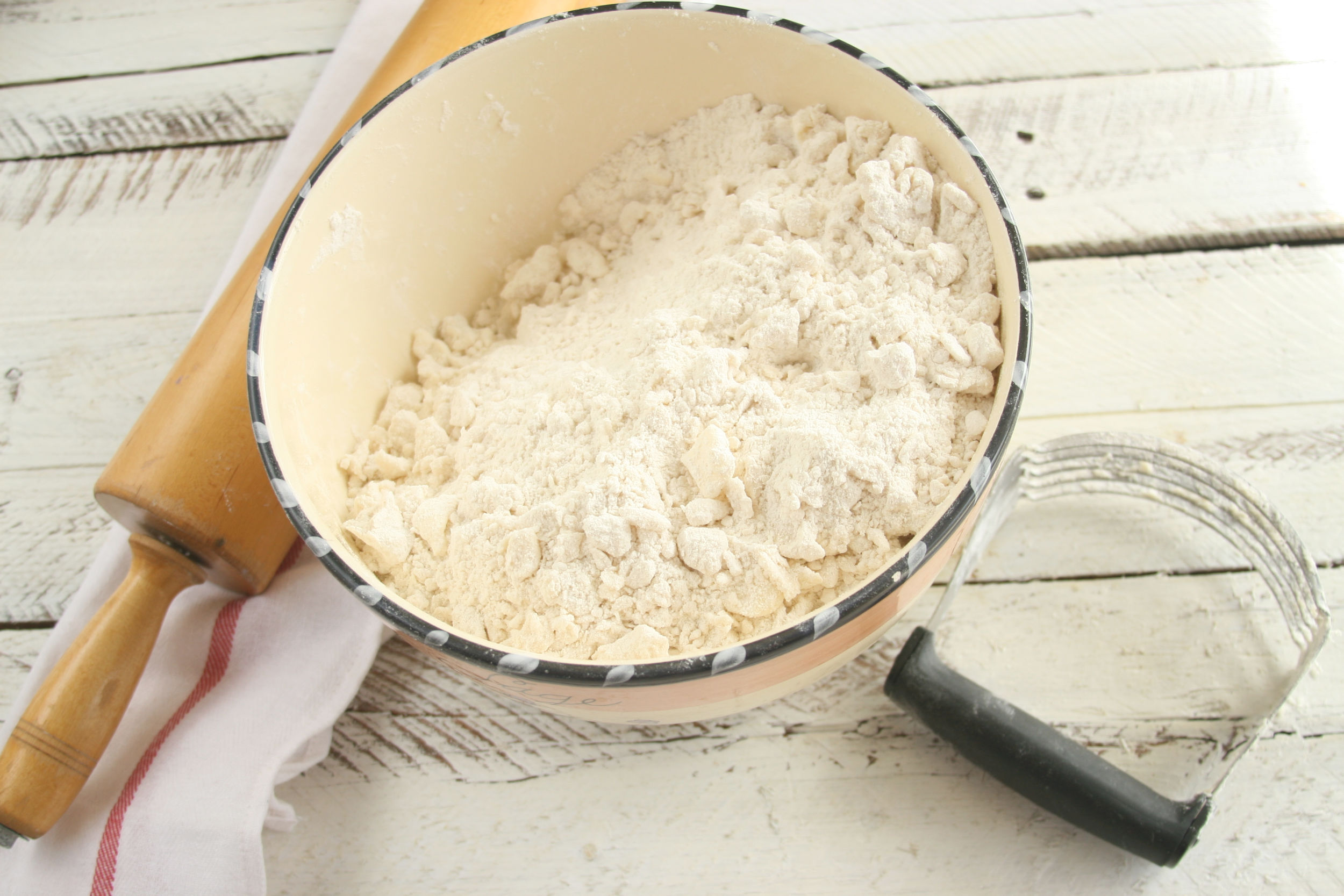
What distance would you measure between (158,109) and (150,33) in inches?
3.7

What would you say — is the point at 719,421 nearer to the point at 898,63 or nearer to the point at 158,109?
the point at 898,63

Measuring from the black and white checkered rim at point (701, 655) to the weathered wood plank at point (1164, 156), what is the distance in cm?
30

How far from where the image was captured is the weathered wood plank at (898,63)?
80cm

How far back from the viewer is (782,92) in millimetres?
601

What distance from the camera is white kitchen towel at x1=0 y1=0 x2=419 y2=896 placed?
0.56m

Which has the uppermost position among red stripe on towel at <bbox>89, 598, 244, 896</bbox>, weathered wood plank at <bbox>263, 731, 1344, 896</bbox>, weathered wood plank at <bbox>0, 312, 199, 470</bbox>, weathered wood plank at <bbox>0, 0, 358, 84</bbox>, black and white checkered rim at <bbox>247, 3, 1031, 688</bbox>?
weathered wood plank at <bbox>0, 0, 358, 84</bbox>

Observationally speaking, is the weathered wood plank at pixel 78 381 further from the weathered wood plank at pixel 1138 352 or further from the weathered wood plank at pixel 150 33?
the weathered wood plank at pixel 150 33

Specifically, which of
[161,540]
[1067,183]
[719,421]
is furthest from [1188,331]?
[161,540]

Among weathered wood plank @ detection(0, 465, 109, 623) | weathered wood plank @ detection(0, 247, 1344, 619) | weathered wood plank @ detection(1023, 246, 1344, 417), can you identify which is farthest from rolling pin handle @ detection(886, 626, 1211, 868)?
weathered wood plank @ detection(0, 465, 109, 623)

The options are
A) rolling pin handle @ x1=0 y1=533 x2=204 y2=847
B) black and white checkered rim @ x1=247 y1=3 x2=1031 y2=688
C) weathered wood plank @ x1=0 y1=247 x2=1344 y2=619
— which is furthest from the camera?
weathered wood plank @ x1=0 y1=247 x2=1344 y2=619

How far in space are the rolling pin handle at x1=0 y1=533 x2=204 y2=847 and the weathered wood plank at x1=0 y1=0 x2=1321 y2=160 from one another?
46cm

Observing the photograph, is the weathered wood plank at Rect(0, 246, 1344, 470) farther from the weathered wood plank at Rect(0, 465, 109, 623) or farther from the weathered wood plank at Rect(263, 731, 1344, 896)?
the weathered wood plank at Rect(263, 731, 1344, 896)

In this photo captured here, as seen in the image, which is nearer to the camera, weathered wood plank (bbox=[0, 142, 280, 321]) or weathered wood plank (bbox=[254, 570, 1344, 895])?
weathered wood plank (bbox=[254, 570, 1344, 895])

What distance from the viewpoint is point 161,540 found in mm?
585
